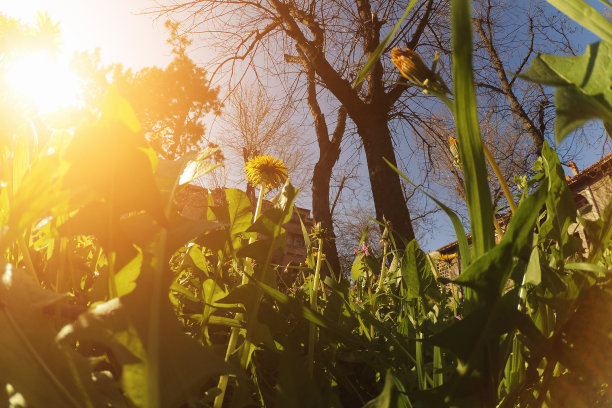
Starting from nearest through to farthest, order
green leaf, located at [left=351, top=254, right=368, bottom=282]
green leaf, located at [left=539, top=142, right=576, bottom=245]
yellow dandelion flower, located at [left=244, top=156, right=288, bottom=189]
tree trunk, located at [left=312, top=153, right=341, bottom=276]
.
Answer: green leaf, located at [left=539, top=142, right=576, bottom=245], green leaf, located at [left=351, top=254, right=368, bottom=282], yellow dandelion flower, located at [left=244, top=156, right=288, bottom=189], tree trunk, located at [left=312, top=153, right=341, bottom=276]

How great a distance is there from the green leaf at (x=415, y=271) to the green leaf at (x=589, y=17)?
0.74 feet

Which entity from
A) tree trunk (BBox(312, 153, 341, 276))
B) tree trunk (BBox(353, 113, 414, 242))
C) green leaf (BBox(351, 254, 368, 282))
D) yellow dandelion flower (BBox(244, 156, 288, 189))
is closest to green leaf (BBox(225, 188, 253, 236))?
green leaf (BBox(351, 254, 368, 282))

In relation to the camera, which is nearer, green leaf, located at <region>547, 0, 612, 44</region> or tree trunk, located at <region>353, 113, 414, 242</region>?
green leaf, located at <region>547, 0, 612, 44</region>

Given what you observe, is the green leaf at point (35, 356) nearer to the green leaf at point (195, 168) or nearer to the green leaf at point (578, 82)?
the green leaf at point (195, 168)

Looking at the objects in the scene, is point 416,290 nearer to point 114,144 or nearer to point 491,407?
point 491,407

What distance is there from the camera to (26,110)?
233mm

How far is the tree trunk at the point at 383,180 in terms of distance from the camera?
3975 millimetres

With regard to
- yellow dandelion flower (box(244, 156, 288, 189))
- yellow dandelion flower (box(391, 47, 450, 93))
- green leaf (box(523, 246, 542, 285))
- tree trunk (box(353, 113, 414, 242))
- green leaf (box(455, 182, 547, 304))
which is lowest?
green leaf (box(523, 246, 542, 285))

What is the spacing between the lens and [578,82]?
6.6 inches

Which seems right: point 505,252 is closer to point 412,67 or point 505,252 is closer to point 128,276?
point 128,276

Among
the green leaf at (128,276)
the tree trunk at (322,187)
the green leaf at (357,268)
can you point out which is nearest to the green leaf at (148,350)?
the green leaf at (128,276)

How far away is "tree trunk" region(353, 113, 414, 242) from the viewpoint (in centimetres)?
397

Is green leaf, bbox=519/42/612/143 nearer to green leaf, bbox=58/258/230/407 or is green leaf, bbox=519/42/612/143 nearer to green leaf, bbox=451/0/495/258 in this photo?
green leaf, bbox=451/0/495/258

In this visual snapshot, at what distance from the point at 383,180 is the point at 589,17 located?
4130mm
